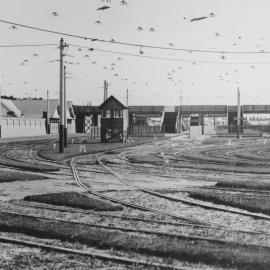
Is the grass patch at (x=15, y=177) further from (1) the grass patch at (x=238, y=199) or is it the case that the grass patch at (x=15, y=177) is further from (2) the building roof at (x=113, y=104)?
(2) the building roof at (x=113, y=104)

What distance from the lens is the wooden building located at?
150 feet

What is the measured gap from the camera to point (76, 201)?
12336mm

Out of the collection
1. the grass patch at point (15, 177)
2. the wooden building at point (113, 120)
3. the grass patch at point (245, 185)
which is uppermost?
the wooden building at point (113, 120)

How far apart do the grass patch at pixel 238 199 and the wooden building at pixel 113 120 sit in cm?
3178

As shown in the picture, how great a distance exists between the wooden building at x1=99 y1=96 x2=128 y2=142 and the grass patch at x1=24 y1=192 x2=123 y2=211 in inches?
1281

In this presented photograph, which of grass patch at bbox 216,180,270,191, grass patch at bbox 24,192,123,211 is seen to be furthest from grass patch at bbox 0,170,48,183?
grass patch at bbox 216,180,270,191

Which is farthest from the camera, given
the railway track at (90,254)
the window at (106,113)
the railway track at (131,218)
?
the window at (106,113)

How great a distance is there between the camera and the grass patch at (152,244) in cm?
718

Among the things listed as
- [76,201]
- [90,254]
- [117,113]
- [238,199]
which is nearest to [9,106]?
[117,113]

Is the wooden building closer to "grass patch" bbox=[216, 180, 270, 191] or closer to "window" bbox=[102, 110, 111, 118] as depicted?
"window" bbox=[102, 110, 111, 118]

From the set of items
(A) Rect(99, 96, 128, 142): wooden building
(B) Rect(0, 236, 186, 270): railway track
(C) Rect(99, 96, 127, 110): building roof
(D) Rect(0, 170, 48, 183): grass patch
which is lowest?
(D) Rect(0, 170, 48, 183): grass patch

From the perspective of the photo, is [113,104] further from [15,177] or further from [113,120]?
[15,177]

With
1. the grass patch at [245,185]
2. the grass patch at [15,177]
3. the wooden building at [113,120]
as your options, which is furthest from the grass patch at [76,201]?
the wooden building at [113,120]

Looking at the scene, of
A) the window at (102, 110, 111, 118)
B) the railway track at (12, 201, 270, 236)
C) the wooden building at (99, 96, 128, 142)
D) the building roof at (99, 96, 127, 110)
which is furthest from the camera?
the window at (102, 110, 111, 118)
